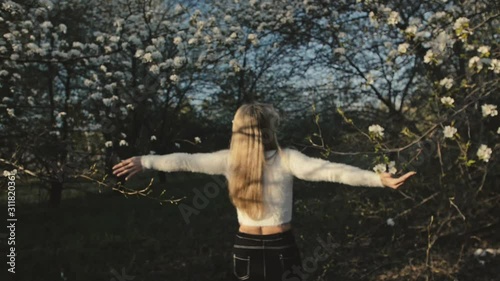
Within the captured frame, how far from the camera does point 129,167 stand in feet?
9.30

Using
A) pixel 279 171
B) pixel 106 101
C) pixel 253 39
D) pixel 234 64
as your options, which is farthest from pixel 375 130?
pixel 106 101

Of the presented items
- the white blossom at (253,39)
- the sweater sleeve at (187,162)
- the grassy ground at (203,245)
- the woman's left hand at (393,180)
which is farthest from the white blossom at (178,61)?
the woman's left hand at (393,180)

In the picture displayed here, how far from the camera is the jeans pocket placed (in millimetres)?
2840

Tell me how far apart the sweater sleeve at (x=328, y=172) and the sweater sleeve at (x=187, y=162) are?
1.42 feet

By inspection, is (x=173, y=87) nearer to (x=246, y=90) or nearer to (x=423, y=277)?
(x=246, y=90)

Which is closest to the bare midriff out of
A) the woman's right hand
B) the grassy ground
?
the woman's right hand

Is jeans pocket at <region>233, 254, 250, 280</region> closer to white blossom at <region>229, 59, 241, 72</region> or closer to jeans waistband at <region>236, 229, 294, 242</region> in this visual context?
jeans waistband at <region>236, 229, 294, 242</region>

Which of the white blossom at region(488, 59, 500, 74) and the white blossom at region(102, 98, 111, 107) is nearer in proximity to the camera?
the white blossom at region(488, 59, 500, 74)

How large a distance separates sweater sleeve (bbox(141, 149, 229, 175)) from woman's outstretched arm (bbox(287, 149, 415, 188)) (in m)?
0.43

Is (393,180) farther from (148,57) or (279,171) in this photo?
(148,57)

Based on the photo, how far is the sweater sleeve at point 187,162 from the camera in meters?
2.86

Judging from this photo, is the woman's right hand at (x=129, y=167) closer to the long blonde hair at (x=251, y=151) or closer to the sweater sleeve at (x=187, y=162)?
the sweater sleeve at (x=187, y=162)

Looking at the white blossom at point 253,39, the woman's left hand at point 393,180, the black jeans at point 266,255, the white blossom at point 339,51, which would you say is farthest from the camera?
the white blossom at point 253,39

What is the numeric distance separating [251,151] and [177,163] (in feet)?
1.49
